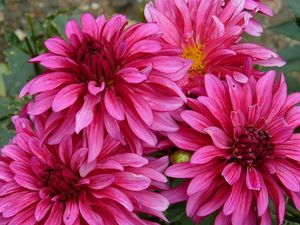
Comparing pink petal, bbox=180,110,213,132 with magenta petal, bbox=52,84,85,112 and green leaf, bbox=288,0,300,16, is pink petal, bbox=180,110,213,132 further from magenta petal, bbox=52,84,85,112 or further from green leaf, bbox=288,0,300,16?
green leaf, bbox=288,0,300,16

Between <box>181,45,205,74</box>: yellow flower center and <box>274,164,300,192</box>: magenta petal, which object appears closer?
<box>274,164,300,192</box>: magenta petal

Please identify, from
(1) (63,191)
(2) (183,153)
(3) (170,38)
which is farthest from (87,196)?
(3) (170,38)

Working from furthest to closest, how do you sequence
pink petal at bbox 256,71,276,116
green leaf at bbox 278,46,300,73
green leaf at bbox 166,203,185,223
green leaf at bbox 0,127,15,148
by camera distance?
green leaf at bbox 278,46,300,73 < green leaf at bbox 0,127,15,148 < green leaf at bbox 166,203,185,223 < pink petal at bbox 256,71,276,116

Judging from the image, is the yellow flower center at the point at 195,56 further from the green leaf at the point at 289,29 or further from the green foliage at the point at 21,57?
the green foliage at the point at 21,57

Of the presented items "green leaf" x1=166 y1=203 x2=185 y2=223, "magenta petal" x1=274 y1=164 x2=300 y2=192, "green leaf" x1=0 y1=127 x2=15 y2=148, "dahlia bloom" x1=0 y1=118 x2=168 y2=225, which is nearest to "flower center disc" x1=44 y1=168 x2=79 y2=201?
"dahlia bloom" x1=0 y1=118 x2=168 y2=225

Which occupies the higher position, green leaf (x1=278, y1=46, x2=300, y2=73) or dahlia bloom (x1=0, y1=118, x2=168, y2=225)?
dahlia bloom (x1=0, y1=118, x2=168, y2=225)

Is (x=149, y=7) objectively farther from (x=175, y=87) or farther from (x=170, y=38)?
(x=175, y=87)
